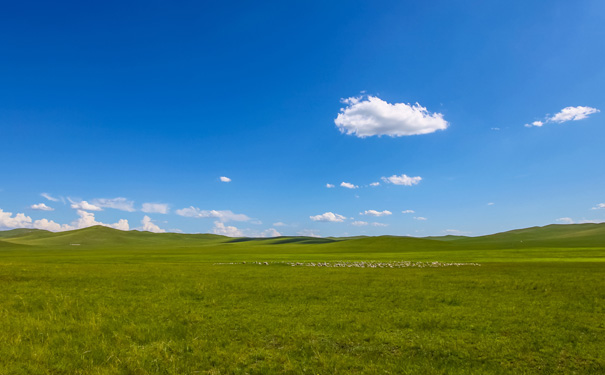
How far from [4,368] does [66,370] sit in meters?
2.01

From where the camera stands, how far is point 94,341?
44.3 feet

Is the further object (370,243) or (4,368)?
(370,243)

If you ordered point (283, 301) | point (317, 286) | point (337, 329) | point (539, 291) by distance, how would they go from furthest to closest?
point (317, 286) < point (539, 291) < point (283, 301) < point (337, 329)

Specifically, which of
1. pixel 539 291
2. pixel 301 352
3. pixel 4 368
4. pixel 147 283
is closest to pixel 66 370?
pixel 4 368

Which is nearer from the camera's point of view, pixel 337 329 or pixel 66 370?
pixel 66 370

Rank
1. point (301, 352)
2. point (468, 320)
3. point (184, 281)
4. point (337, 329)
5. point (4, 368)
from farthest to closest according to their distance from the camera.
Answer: point (184, 281) < point (468, 320) < point (337, 329) < point (301, 352) < point (4, 368)

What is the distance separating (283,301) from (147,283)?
13.6 meters

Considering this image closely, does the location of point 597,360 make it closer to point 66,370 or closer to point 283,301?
point 283,301

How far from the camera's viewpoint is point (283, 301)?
21109 millimetres

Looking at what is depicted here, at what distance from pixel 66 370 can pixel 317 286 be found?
18773 mm

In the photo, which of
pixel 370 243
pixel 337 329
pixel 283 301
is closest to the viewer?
pixel 337 329

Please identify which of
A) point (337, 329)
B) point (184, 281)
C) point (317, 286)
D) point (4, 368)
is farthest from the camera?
point (184, 281)

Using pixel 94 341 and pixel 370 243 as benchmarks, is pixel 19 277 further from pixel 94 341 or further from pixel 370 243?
pixel 370 243

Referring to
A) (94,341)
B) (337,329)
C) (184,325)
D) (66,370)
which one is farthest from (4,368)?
(337,329)
